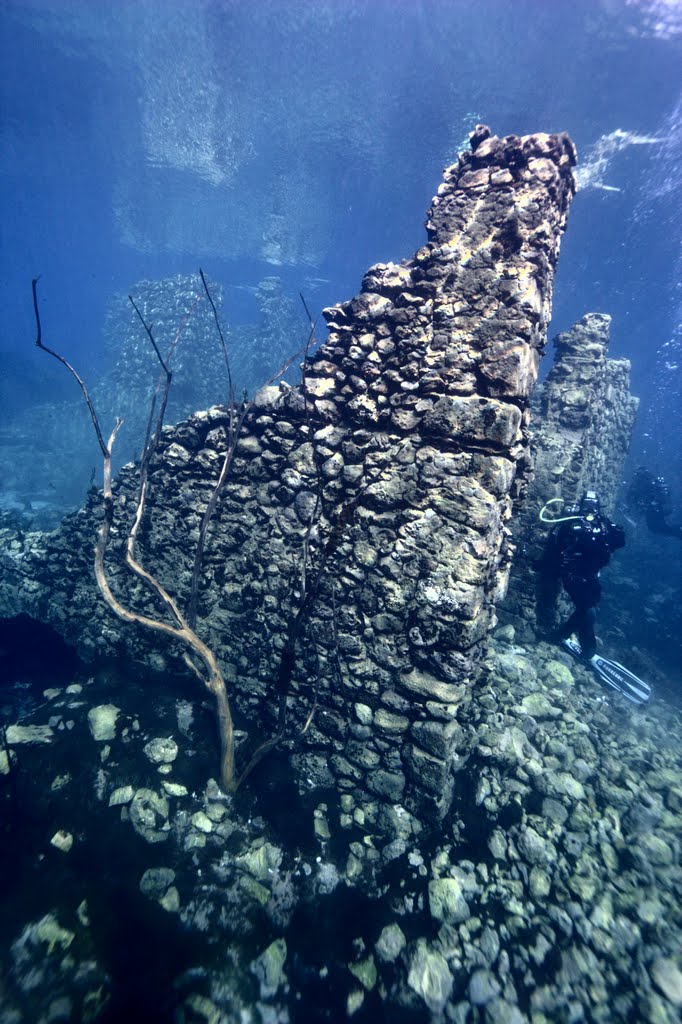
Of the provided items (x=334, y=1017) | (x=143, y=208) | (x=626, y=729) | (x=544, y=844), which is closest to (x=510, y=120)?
(x=626, y=729)

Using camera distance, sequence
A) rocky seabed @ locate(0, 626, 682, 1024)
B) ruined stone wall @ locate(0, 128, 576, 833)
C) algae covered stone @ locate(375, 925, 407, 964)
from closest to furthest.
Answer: rocky seabed @ locate(0, 626, 682, 1024)
algae covered stone @ locate(375, 925, 407, 964)
ruined stone wall @ locate(0, 128, 576, 833)

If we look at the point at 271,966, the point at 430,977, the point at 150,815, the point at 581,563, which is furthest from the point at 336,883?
the point at 581,563

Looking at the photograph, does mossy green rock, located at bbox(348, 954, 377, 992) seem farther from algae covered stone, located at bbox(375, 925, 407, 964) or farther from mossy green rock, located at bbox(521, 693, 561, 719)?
mossy green rock, located at bbox(521, 693, 561, 719)

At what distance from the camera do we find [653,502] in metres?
14.3

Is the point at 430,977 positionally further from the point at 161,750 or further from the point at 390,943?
the point at 161,750

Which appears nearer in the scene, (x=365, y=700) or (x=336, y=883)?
(x=336, y=883)

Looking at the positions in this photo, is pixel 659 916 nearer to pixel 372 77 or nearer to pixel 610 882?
pixel 610 882

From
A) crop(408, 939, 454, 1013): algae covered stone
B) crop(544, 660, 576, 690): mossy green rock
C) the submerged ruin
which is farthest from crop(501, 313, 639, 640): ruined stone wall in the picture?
crop(408, 939, 454, 1013): algae covered stone

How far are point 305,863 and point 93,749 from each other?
2.33m

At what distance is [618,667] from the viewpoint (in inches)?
298

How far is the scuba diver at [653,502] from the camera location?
13.8m

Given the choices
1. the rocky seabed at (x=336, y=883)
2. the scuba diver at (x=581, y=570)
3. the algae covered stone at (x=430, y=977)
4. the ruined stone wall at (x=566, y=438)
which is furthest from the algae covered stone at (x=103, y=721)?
the scuba diver at (x=581, y=570)

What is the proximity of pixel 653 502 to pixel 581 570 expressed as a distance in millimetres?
10131

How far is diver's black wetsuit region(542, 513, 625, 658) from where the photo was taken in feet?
22.6
